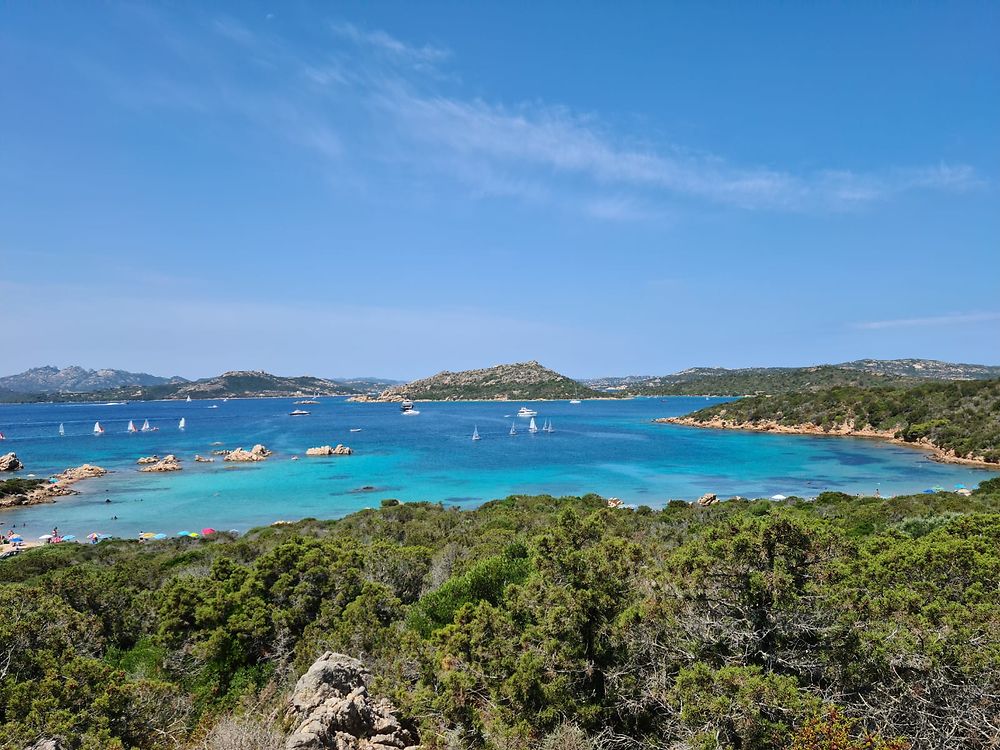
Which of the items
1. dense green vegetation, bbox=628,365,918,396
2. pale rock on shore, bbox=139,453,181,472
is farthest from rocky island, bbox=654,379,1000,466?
pale rock on shore, bbox=139,453,181,472

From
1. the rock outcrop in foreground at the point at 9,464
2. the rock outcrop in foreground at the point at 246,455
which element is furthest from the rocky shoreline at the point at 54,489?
the rock outcrop in foreground at the point at 246,455

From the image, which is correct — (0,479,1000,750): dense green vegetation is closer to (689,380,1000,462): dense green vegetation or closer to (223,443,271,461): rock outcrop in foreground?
(223,443,271,461): rock outcrop in foreground

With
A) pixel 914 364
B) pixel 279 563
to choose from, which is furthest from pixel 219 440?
pixel 914 364

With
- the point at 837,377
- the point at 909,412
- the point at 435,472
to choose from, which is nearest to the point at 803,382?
the point at 837,377

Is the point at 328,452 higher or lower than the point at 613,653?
lower

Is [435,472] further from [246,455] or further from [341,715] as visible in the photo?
[341,715]
